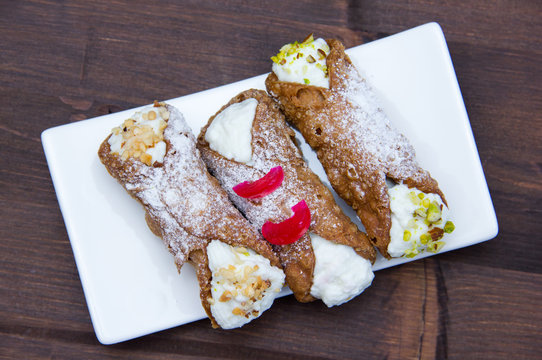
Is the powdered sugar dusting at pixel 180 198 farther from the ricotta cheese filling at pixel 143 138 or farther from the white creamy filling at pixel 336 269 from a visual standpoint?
the white creamy filling at pixel 336 269

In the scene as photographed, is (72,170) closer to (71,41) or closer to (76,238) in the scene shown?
(76,238)

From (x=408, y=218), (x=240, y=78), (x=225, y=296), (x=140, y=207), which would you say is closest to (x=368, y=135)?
(x=408, y=218)

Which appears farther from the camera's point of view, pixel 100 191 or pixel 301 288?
pixel 100 191

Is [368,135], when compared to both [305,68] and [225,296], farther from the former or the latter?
[225,296]

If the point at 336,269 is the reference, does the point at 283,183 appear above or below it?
above

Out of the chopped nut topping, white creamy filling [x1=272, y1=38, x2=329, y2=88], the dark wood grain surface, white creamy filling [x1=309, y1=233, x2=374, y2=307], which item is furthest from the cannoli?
the chopped nut topping

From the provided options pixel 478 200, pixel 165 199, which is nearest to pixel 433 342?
pixel 478 200
